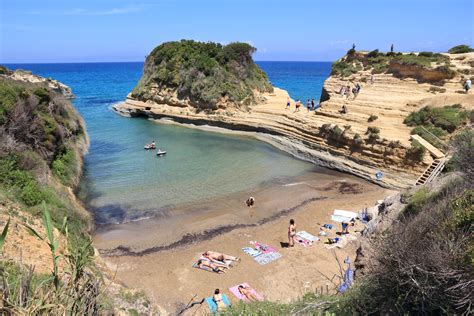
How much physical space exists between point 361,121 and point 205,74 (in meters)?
21.3

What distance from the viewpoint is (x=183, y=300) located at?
35.6 ft

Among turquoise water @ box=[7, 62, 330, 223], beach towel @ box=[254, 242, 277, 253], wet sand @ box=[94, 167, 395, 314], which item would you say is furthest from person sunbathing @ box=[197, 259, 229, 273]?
turquoise water @ box=[7, 62, 330, 223]

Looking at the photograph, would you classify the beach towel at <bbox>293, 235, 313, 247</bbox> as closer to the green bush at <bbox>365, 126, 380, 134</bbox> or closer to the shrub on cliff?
the green bush at <bbox>365, 126, 380, 134</bbox>

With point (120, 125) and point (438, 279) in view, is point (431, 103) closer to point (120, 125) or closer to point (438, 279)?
point (438, 279)

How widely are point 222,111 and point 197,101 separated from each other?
149 inches

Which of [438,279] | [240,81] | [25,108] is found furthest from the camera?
[240,81]

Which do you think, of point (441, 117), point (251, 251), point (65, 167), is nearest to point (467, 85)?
point (441, 117)

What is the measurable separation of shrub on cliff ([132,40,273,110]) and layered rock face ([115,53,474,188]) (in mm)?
1873

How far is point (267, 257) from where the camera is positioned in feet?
43.2

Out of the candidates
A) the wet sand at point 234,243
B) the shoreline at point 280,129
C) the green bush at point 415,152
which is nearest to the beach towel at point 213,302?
the wet sand at point 234,243

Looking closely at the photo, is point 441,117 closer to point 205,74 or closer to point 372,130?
point 372,130

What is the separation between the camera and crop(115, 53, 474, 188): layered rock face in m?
21.8

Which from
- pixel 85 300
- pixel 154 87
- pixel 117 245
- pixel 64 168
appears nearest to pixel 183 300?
pixel 117 245

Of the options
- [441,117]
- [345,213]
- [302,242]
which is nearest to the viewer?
[302,242]
